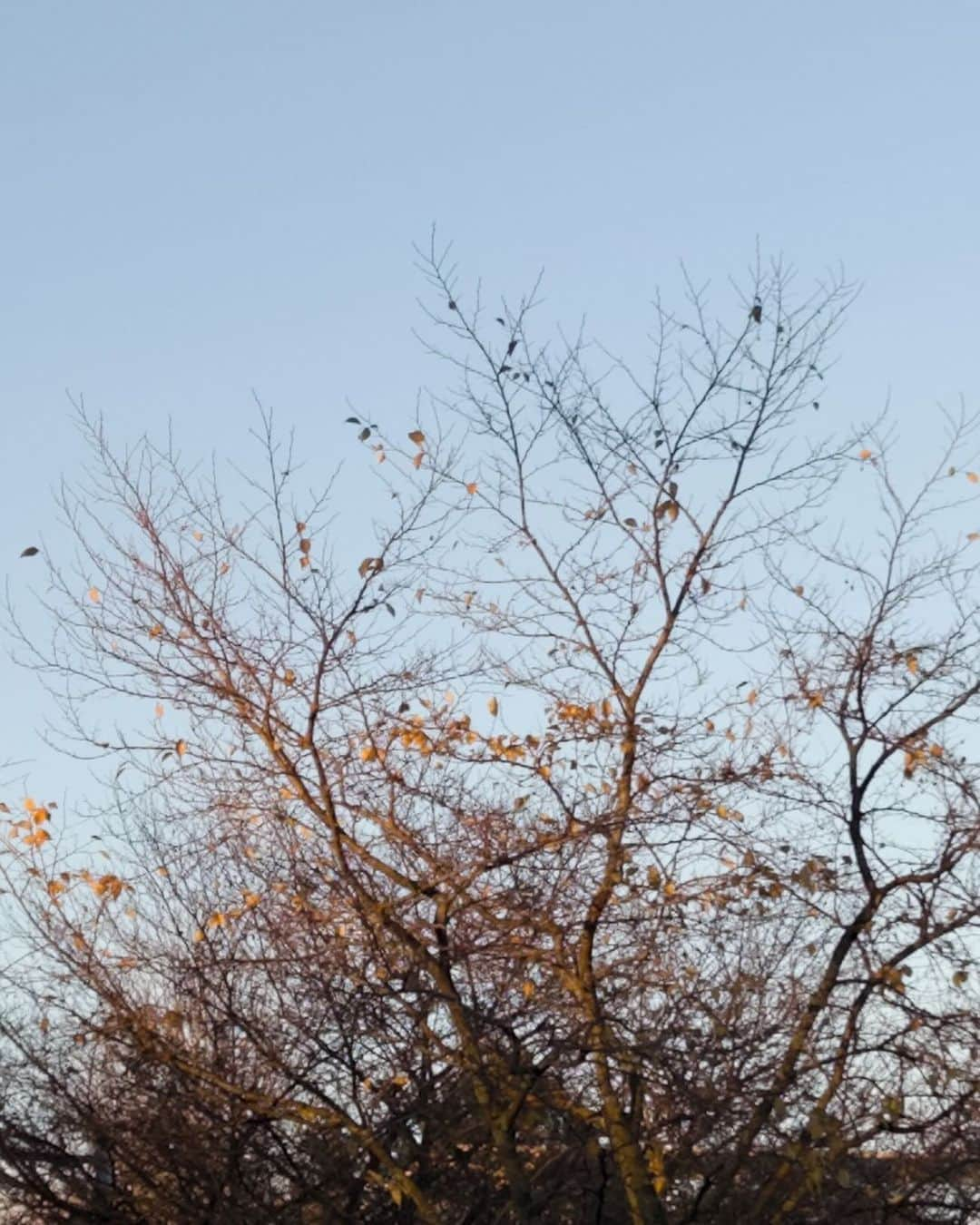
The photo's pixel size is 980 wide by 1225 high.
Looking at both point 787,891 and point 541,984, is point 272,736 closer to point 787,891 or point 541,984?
point 541,984

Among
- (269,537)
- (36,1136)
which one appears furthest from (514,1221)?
(269,537)

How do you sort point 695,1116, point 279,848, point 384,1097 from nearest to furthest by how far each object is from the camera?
point 695,1116 < point 384,1097 < point 279,848

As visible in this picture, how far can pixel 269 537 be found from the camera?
10.5m

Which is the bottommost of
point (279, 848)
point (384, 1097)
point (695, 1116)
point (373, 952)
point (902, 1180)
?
point (902, 1180)

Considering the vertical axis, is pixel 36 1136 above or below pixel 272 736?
below

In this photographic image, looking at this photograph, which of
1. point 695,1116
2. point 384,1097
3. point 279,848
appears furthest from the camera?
point 279,848

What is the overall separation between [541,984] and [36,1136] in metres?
3.72

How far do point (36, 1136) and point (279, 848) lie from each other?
8.70 feet

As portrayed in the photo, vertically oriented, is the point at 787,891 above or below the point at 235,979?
below

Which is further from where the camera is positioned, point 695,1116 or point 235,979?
point 235,979

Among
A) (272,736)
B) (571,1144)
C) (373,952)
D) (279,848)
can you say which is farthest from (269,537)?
(571,1144)

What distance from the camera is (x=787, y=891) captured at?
32.6 ft

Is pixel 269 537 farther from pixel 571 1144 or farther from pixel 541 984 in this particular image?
pixel 571 1144

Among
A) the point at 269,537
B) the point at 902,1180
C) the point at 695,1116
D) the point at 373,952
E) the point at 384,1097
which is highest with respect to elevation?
the point at 269,537
